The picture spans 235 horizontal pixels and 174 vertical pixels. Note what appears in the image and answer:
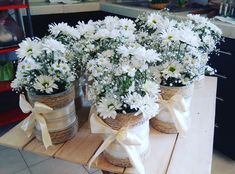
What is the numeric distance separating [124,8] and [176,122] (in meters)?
1.56

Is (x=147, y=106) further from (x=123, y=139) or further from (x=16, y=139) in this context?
(x=16, y=139)

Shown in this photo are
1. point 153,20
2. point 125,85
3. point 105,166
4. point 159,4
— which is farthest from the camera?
point 159,4

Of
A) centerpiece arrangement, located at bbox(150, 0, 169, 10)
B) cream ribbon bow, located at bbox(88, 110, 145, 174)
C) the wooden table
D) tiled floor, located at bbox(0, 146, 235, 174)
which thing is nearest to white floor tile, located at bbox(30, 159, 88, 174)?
tiled floor, located at bbox(0, 146, 235, 174)

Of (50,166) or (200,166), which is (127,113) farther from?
(50,166)

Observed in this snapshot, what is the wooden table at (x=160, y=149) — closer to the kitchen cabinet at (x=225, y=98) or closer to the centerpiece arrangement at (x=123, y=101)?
the centerpiece arrangement at (x=123, y=101)

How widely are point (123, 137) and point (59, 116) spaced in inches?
10.0

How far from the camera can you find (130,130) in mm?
769

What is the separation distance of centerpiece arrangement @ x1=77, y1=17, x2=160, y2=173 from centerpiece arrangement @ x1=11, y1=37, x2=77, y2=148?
11cm

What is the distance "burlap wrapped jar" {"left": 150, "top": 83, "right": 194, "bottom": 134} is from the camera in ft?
3.00

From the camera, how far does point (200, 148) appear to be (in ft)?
2.97

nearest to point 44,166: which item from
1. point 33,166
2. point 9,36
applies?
point 33,166

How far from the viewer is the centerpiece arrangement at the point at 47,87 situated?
0.80 meters

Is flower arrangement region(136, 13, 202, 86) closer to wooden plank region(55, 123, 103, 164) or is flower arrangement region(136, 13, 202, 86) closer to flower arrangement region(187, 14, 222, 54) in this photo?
flower arrangement region(187, 14, 222, 54)

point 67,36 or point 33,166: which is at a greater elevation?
point 67,36
